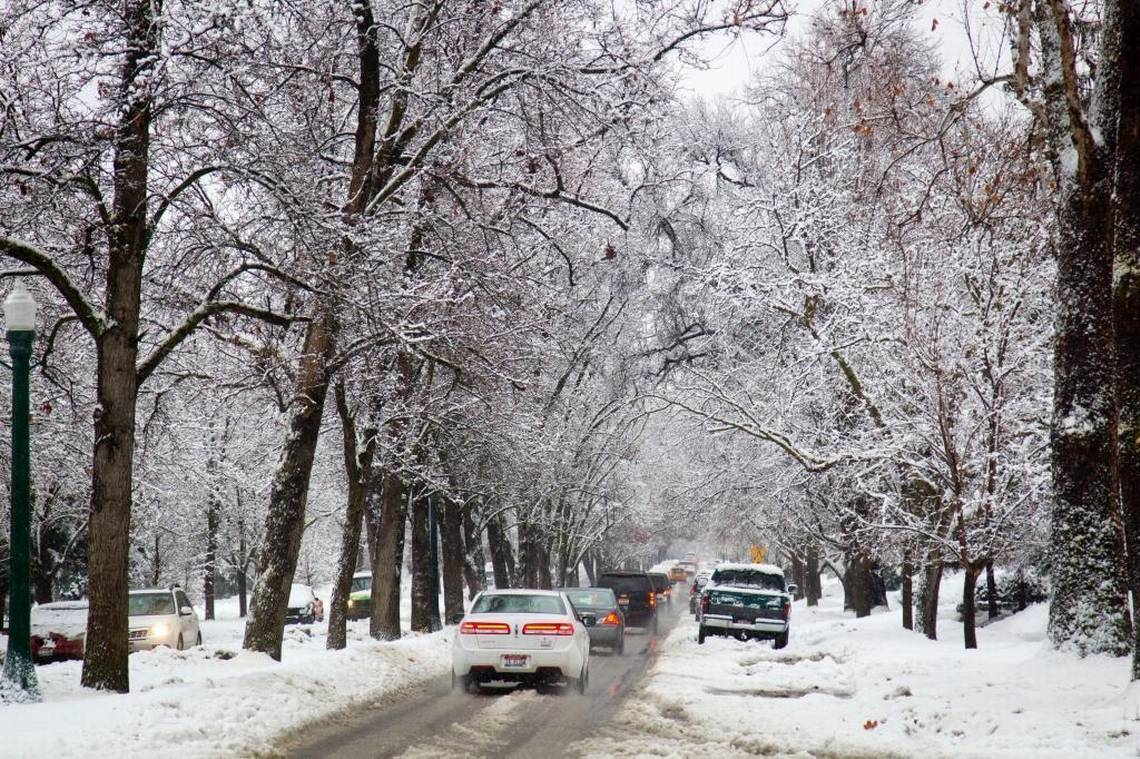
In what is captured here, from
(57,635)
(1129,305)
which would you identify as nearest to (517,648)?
(1129,305)

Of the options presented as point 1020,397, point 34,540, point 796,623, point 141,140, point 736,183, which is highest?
point 736,183

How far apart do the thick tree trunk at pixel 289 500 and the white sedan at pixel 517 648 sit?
2614 mm

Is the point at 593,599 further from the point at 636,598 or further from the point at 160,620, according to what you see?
the point at 160,620

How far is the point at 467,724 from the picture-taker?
12344 millimetres

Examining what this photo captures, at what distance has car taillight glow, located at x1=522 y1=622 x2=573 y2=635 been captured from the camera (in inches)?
631

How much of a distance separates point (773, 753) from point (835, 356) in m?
12.8

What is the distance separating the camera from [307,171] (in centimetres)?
1395

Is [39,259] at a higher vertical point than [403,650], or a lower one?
higher

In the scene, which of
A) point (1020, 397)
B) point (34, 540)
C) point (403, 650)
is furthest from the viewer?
point (34, 540)

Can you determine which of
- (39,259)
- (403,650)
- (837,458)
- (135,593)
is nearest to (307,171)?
(39,259)

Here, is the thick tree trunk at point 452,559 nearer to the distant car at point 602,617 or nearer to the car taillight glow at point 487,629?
the distant car at point 602,617

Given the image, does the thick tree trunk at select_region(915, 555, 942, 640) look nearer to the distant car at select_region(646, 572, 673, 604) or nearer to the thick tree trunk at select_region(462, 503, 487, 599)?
the thick tree trunk at select_region(462, 503, 487, 599)

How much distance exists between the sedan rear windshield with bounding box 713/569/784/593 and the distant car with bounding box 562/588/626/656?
2.61 m

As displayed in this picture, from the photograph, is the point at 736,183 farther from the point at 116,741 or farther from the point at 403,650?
the point at 116,741
